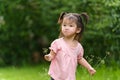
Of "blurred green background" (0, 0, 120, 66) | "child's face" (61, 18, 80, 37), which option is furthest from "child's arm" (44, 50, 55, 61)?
"blurred green background" (0, 0, 120, 66)

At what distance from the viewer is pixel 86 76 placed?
25.9ft

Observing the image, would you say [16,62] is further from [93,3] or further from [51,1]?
[93,3]

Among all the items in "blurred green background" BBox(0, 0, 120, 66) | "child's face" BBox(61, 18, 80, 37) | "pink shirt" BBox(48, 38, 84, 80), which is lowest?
"blurred green background" BBox(0, 0, 120, 66)

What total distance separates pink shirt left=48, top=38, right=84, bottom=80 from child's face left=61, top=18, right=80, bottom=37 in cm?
12

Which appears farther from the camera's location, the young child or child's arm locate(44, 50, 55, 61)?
the young child

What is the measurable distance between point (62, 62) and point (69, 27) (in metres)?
0.42

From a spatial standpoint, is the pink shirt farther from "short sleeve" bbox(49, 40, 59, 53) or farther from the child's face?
the child's face

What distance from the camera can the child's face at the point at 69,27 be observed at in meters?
5.96

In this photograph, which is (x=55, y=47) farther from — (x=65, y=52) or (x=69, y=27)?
(x=69, y=27)

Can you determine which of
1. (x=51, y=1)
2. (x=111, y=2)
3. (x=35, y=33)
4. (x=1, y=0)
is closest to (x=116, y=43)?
(x=111, y=2)

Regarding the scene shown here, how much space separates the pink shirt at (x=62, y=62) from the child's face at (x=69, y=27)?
A: 4.6 inches

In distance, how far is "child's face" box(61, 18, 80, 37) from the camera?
5.96 metres

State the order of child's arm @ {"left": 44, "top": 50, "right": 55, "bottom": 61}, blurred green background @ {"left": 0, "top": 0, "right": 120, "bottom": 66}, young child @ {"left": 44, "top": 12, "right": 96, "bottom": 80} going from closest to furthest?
child's arm @ {"left": 44, "top": 50, "right": 55, "bottom": 61}
young child @ {"left": 44, "top": 12, "right": 96, "bottom": 80}
blurred green background @ {"left": 0, "top": 0, "right": 120, "bottom": 66}

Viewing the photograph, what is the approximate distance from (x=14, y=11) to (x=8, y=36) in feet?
2.89
